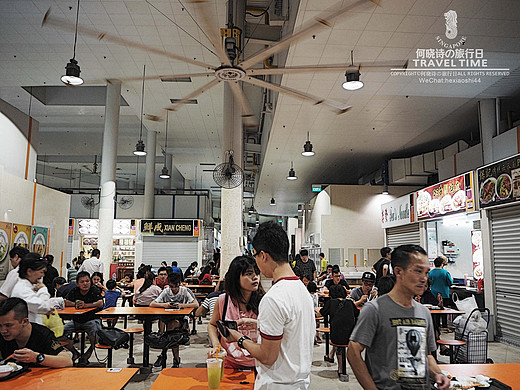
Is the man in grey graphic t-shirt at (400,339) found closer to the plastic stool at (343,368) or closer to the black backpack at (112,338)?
the plastic stool at (343,368)

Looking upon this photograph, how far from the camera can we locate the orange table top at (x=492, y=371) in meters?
2.65

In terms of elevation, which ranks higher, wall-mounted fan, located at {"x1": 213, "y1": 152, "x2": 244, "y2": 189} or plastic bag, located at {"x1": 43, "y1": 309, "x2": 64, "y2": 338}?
wall-mounted fan, located at {"x1": 213, "y1": 152, "x2": 244, "y2": 189}

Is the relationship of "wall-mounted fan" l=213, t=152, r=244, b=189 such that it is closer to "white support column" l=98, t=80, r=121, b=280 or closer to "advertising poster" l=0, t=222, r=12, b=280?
"advertising poster" l=0, t=222, r=12, b=280

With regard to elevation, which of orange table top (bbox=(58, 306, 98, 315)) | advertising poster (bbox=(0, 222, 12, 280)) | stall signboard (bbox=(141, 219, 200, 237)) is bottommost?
orange table top (bbox=(58, 306, 98, 315))

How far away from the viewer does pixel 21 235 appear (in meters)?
8.55

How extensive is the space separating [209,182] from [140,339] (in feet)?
60.7

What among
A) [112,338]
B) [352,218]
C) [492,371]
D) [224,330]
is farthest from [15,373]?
[352,218]

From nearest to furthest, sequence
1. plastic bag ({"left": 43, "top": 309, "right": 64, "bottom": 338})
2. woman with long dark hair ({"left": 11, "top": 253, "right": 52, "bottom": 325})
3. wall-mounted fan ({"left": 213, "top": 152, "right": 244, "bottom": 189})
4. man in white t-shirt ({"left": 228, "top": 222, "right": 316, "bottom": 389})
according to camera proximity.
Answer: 1. man in white t-shirt ({"left": 228, "top": 222, "right": 316, "bottom": 389})
2. plastic bag ({"left": 43, "top": 309, "right": 64, "bottom": 338})
3. woman with long dark hair ({"left": 11, "top": 253, "right": 52, "bottom": 325})
4. wall-mounted fan ({"left": 213, "top": 152, "right": 244, "bottom": 189})

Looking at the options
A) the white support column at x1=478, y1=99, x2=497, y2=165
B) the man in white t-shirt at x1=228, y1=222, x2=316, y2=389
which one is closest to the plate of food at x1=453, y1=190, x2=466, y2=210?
the white support column at x1=478, y1=99, x2=497, y2=165

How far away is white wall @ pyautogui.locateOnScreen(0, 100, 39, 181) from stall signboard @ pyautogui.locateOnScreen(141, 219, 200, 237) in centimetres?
528

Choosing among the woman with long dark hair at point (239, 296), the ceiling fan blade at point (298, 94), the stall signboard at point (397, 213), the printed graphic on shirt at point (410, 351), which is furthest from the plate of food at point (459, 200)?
the printed graphic on shirt at point (410, 351)

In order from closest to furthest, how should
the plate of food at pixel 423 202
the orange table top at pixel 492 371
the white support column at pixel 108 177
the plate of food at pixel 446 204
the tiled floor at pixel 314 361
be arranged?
the orange table top at pixel 492 371
the tiled floor at pixel 314 361
the plate of food at pixel 446 204
the plate of food at pixel 423 202
the white support column at pixel 108 177

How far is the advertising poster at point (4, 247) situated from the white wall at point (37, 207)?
0.72 ft

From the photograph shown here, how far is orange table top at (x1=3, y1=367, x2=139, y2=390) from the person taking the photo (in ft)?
8.04
